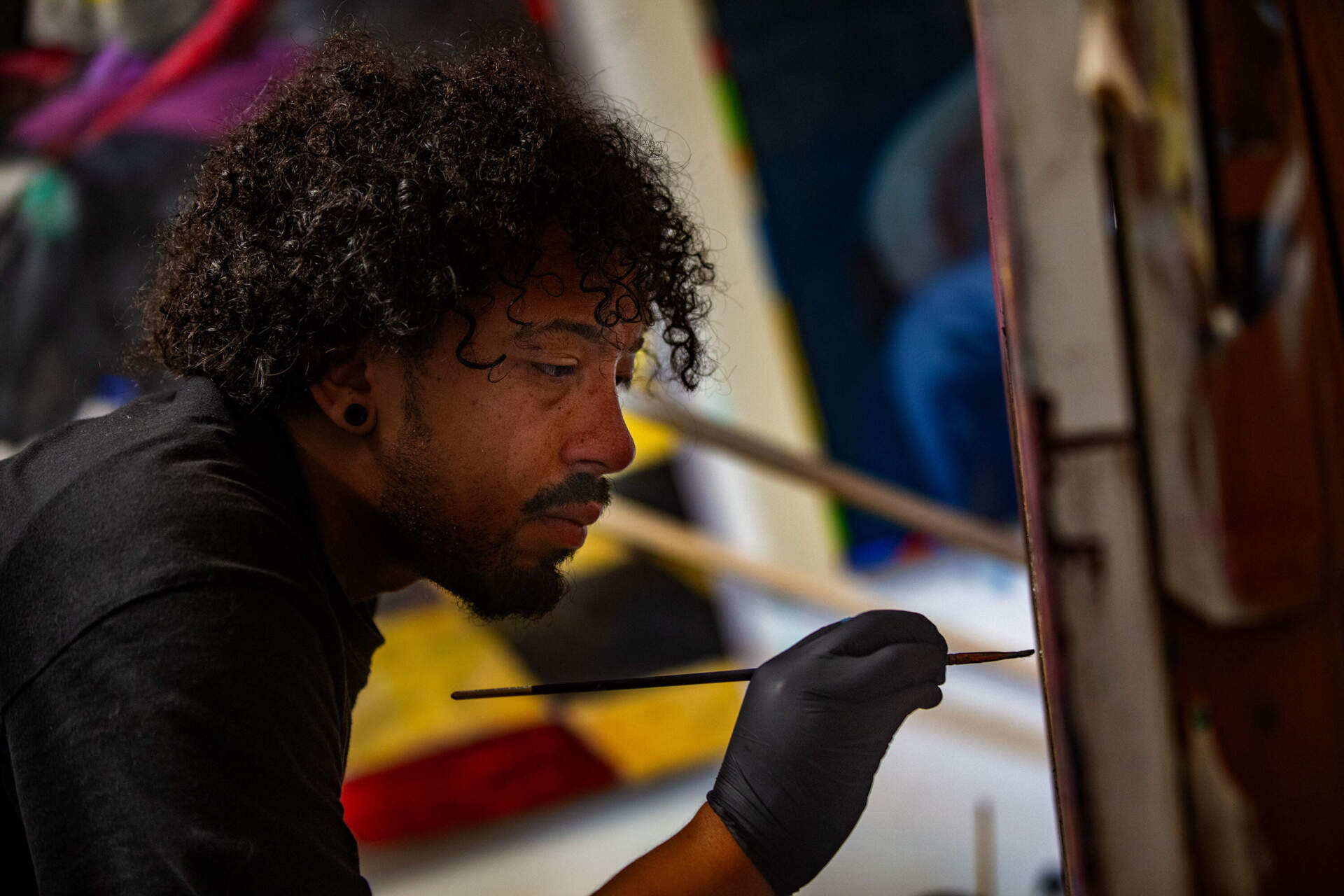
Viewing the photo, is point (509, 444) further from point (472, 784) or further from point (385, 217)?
point (472, 784)

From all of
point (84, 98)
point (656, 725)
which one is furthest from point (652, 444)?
point (84, 98)

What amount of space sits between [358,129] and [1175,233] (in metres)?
0.93

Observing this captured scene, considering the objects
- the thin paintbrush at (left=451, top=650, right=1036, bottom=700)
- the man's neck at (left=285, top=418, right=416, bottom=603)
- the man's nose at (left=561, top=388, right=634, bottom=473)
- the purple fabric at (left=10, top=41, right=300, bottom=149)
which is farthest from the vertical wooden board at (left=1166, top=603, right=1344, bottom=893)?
the purple fabric at (left=10, top=41, right=300, bottom=149)

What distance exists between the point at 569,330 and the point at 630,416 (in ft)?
5.79

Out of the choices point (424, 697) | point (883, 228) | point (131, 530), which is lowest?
point (424, 697)

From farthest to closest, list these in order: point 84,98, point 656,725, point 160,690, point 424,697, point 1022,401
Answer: point 656,725, point 424,697, point 84,98, point 1022,401, point 160,690

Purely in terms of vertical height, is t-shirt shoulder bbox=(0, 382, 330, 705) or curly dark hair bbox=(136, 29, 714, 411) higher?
curly dark hair bbox=(136, 29, 714, 411)

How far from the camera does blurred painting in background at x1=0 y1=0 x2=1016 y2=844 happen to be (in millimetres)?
2727

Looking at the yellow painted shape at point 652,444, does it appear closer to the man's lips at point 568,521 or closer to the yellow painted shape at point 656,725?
the yellow painted shape at point 656,725

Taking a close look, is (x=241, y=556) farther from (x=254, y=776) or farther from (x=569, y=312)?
(x=569, y=312)

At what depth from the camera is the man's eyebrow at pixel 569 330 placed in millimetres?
978

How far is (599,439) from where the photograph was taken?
0.99m

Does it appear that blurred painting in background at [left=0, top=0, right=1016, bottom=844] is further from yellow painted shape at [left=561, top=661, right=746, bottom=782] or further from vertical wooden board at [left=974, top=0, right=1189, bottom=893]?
vertical wooden board at [left=974, top=0, right=1189, bottom=893]

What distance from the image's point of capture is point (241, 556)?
79 cm
